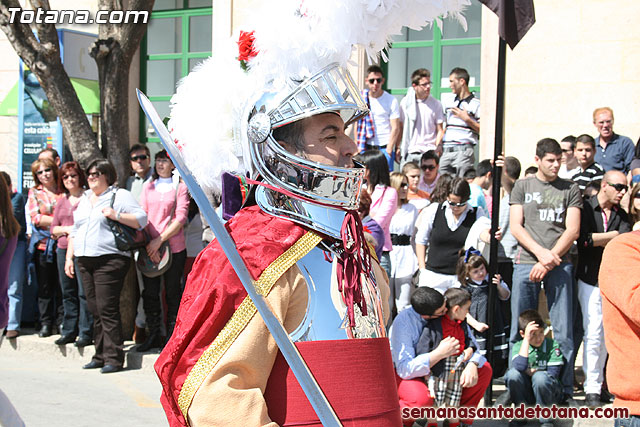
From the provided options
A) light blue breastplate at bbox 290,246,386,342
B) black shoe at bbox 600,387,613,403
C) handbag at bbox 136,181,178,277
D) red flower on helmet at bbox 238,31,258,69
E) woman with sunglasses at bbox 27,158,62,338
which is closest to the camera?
light blue breastplate at bbox 290,246,386,342

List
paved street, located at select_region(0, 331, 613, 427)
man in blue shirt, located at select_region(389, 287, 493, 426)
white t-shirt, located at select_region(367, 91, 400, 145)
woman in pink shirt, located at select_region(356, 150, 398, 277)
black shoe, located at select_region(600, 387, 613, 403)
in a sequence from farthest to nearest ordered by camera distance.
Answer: white t-shirt, located at select_region(367, 91, 400, 145)
woman in pink shirt, located at select_region(356, 150, 398, 277)
paved street, located at select_region(0, 331, 613, 427)
black shoe, located at select_region(600, 387, 613, 403)
man in blue shirt, located at select_region(389, 287, 493, 426)

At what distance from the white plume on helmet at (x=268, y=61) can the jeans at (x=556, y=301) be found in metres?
4.05

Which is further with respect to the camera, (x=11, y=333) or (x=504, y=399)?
(x=11, y=333)

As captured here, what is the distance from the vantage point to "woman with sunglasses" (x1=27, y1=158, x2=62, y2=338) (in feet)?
28.1

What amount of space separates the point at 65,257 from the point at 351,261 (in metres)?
6.55

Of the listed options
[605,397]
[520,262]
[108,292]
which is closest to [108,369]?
[108,292]

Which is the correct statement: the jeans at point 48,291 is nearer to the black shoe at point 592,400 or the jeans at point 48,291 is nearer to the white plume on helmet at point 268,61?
the black shoe at point 592,400

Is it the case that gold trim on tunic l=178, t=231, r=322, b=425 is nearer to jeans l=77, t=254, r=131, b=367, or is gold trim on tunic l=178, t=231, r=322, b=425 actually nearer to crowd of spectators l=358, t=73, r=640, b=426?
crowd of spectators l=358, t=73, r=640, b=426

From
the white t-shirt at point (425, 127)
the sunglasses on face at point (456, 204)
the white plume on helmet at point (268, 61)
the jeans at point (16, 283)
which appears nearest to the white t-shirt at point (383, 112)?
the white t-shirt at point (425, 127)

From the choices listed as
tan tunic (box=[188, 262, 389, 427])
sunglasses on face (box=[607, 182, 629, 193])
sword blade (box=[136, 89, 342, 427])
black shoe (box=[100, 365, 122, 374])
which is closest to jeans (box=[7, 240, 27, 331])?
black shoe (box=[100, 365, 122, 374])

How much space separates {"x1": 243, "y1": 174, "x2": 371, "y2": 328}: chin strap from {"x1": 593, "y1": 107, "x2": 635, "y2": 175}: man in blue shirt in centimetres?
582

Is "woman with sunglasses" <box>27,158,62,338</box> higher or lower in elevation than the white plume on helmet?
lower

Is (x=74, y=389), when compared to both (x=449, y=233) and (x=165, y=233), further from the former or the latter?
(x=449, y=233)

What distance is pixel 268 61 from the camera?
2463mm
